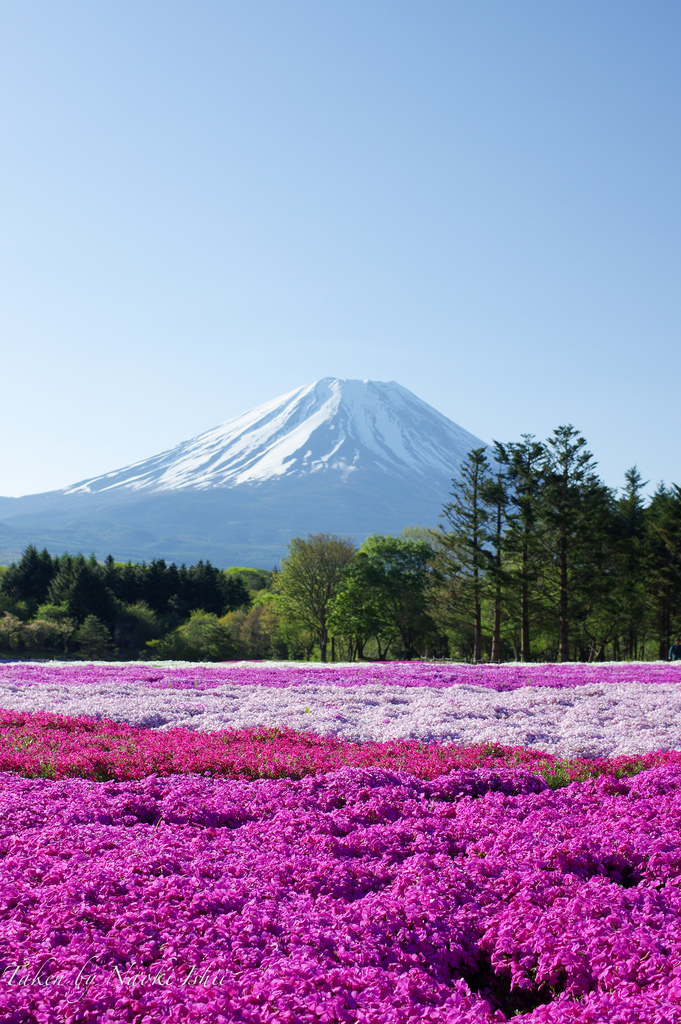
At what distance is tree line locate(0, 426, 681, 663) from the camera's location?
131 ft

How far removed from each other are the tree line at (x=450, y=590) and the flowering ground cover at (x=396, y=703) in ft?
57.9

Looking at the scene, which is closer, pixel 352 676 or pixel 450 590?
pixel 352 676

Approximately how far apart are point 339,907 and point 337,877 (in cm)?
53

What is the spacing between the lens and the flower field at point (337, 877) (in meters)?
4.14

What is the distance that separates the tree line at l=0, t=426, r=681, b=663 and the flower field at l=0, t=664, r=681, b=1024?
96.2 ft

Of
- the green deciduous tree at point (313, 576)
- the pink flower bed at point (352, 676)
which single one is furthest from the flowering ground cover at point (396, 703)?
the green deciduous tree at point (313, 576)

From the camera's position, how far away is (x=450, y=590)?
45969mm

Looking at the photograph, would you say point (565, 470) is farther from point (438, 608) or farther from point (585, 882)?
point (585, 882)

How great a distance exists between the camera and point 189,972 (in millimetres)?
4367

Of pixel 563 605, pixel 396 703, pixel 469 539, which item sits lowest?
pixel 396 703

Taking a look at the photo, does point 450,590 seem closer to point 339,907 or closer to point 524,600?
point 524,600

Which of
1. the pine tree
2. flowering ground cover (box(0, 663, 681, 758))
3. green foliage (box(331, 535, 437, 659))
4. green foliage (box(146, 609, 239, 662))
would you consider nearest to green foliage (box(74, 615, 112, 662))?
green foliage (box(146, 609, 239, 662))

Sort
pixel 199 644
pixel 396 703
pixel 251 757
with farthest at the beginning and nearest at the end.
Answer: pixel 199 644 → pixel 396 703 → pixel 251 757

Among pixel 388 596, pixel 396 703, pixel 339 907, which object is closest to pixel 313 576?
pixel 388 596
